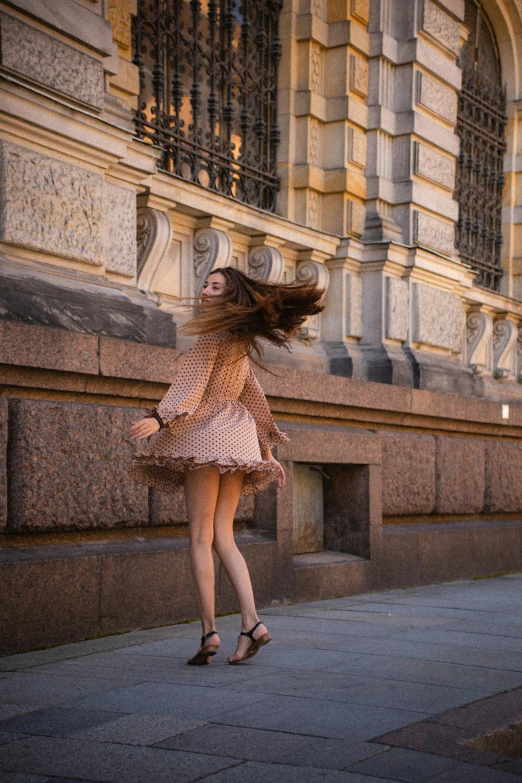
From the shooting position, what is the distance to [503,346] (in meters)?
12.0

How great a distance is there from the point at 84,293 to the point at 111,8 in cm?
221

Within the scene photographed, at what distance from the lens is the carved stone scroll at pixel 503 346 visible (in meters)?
11.9

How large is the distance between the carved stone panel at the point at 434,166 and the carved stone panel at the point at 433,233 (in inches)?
13.6

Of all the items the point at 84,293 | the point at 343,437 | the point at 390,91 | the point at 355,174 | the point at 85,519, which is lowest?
the point at 85,519

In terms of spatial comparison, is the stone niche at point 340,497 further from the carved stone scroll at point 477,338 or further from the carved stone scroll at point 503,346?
the carved stone scroll at point 503,346

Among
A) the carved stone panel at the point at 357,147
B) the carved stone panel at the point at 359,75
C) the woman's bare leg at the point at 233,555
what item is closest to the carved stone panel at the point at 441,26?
the carved stone panel at the point at 359,75

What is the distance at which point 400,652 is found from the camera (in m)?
5.34

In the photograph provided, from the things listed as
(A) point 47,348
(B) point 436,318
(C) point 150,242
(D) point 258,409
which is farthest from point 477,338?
(A) point 47,348

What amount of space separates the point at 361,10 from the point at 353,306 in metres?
2.56

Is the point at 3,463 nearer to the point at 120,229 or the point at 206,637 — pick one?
the point at 206,637

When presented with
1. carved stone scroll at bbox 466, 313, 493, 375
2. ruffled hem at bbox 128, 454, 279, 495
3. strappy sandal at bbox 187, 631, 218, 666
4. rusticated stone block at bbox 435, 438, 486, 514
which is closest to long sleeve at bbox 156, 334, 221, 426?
ruffled hem at bbox 128, 454, 279, 495

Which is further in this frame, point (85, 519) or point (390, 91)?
point (390, 91)

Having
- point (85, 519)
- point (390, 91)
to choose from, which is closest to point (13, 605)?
point (85, 519)

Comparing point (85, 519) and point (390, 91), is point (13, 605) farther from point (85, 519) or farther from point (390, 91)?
point (390, 91)
